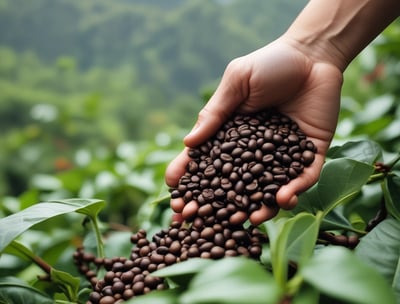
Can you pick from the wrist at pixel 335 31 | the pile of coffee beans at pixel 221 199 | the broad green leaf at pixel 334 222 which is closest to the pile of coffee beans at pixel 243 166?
the pile of coffee beans at pixel 221 199

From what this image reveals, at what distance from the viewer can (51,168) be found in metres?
3.79

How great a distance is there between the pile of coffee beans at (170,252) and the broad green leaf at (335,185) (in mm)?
119

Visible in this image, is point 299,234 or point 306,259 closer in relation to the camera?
point 306,259

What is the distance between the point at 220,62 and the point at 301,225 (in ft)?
18.9

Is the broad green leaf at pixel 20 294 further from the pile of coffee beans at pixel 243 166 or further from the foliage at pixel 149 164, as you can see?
the pile of coffee beans at pixel 243 166

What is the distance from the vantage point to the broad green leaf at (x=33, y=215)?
69 centimetres

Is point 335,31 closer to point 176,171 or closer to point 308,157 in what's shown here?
point 308,157

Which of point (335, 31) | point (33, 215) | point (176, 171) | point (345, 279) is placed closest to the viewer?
point (345, 279)

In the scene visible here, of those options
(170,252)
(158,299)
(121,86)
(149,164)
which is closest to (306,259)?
(158,299)

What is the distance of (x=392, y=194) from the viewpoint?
84cm

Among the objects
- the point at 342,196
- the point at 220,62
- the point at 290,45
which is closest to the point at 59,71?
the point at 220,62

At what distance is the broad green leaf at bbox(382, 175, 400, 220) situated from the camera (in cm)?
82

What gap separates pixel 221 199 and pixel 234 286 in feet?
1.27

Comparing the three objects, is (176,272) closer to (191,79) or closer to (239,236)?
(239,236)
